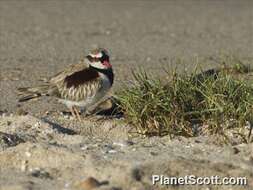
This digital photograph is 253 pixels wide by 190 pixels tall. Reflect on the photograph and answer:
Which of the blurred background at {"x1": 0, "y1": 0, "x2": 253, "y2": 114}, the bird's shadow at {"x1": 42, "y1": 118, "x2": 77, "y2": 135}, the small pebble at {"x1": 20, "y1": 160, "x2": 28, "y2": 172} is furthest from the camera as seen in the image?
the blurred background at {"x1": 0, "y1": 0, "x2": 253, "y2": 114}

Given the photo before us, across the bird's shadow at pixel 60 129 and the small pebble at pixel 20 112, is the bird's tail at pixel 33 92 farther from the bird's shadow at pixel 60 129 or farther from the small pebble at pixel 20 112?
the bird's shadow at pixel 60 129

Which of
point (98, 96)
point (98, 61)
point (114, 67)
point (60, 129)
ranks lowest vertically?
point (114, 67)

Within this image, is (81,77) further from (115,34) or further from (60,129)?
(115,34)

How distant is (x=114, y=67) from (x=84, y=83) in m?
4.48

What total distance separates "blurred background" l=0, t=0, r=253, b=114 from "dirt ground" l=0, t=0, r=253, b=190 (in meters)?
0.02

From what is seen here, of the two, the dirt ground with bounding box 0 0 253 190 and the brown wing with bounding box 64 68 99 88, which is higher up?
the brown wing with bounding box 64 68 99 88

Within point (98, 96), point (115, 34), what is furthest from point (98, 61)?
point (115, 34)

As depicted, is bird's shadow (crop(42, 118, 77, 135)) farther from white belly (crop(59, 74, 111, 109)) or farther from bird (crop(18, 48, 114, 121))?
white belly (crop(59, 74, 111, 109))

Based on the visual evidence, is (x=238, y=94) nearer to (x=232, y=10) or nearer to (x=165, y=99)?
(x=165, y=99)

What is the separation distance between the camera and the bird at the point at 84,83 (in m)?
9.16

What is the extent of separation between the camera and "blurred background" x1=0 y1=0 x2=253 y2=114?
13.6m

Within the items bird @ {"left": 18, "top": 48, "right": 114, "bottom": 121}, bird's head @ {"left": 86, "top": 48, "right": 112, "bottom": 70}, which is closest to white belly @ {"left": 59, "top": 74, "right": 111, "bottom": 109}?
bird @ {"left": 18, "top": 48, "right": 114, "bottom": 121}

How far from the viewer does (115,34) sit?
1861 centimetres

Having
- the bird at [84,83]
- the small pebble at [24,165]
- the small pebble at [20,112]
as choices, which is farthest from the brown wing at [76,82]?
the small pebble at [24,165]
